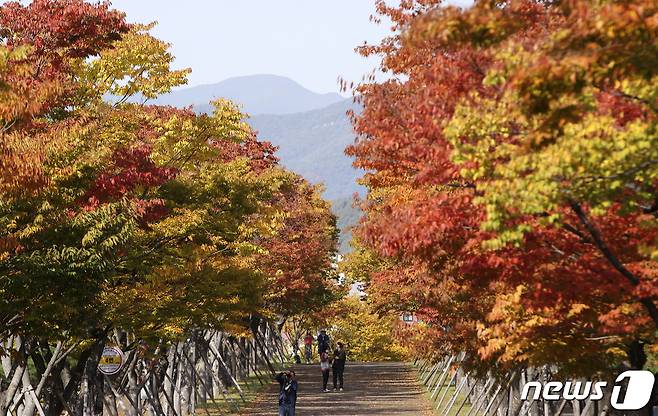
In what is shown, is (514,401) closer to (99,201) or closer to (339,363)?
(99,201)

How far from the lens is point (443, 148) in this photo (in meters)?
15.0

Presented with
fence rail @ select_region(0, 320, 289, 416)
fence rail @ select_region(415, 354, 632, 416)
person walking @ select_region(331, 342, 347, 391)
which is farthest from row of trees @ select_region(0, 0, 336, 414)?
person walking @ select_region(331, 342, 347, 391)

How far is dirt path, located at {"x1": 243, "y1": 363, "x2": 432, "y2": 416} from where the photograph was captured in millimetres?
43406

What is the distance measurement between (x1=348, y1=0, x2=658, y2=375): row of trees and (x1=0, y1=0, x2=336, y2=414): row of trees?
5.15 meters

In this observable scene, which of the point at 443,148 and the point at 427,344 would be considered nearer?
the point at 443,148

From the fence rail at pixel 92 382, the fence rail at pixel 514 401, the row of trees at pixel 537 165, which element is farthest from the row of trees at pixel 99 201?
the fence rail at pixel 514 401

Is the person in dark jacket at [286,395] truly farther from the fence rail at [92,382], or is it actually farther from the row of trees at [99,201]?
the fence rail at [92,382]

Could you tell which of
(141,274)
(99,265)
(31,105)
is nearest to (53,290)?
(99,265)

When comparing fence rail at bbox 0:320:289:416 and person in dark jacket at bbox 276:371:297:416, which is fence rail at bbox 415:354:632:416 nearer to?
person in dark jacket at bbox 276:371:297:416

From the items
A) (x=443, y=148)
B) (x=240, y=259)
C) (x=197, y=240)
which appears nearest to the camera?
(x=443, y=148)

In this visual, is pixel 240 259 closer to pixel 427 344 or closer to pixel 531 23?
pixel 427 344

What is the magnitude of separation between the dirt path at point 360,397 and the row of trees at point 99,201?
5791 millimetres

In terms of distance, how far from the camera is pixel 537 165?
1133 cm

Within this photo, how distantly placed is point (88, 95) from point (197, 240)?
15.7ft
